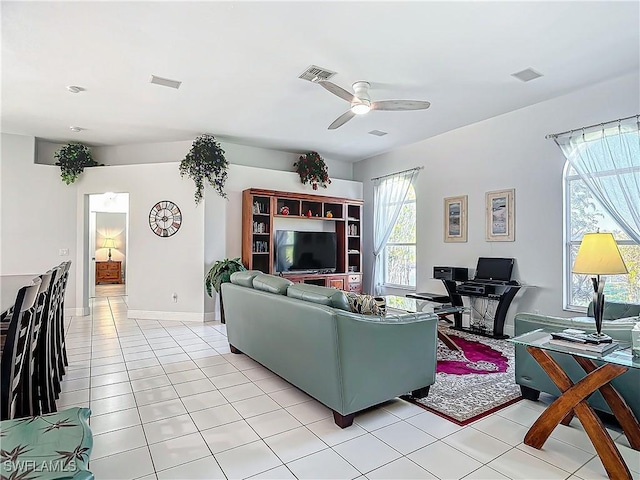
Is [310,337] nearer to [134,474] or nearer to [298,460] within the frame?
[298,460]

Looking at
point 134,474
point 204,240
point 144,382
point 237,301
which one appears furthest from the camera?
point 204,240

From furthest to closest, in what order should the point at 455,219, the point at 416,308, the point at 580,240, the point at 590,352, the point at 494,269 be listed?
the point at 455,219, the point at 494,269, the point at 580,240, the point at 416,308, the point at 590,352

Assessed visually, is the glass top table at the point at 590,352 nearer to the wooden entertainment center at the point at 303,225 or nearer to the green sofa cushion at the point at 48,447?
the green sofa cushion at the point at 48,447

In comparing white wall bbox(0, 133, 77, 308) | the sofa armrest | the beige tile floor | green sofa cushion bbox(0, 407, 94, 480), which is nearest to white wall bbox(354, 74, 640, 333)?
the beige tile floor

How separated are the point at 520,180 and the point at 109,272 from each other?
10.9m

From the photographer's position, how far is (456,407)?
2.89 meters

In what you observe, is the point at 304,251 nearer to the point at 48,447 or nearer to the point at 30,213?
the point at 30,213

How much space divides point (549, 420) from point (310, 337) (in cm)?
163

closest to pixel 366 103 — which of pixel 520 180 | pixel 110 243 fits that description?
pixel 520 180

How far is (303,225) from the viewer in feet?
24.0

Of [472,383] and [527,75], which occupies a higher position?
[527,75]

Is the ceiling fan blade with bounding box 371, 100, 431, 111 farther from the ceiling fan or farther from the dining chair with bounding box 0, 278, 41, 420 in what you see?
the dining chair with bounding box 0, 278, 41, 420

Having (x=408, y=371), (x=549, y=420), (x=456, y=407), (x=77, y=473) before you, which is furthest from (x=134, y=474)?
(x=549, y=420)

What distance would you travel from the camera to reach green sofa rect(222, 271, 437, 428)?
253cm
